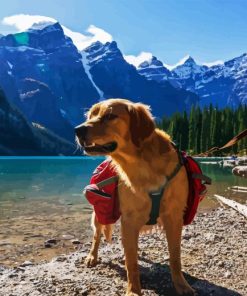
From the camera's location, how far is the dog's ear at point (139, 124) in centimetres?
534

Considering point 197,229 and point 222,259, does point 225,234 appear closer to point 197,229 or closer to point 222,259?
point 197,229

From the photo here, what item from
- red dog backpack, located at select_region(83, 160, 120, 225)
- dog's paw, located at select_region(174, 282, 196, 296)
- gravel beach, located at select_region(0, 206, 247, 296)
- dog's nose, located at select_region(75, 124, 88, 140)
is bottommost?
gravel beach, located at select_region(0, 206, 247, 296)

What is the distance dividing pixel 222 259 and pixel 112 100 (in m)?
4.09

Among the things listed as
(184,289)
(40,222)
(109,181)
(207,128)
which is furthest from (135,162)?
(207,128)

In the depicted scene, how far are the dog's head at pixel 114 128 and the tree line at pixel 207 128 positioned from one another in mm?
100590

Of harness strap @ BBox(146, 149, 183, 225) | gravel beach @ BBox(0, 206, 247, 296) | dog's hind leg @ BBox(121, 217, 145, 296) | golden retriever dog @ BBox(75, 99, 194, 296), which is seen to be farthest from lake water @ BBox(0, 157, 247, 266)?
harness strap @ BBox(146, 149, 183, 225)

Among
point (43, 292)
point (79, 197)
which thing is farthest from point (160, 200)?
point (79, 197)

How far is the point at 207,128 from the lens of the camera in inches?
4358

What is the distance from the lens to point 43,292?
20.1 ft

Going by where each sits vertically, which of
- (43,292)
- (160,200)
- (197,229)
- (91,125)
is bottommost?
(197,229)

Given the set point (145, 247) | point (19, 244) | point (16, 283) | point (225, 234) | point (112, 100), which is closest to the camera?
point (112, 100)

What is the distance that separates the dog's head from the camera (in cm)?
510

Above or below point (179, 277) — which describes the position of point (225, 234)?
below

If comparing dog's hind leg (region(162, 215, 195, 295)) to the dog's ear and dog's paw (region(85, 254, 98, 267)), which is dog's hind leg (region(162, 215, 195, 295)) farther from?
dog's paw (region(85, 254, 98, 267))
